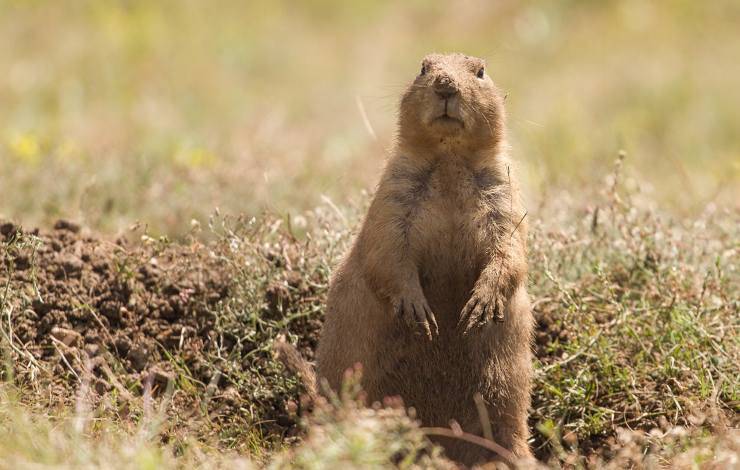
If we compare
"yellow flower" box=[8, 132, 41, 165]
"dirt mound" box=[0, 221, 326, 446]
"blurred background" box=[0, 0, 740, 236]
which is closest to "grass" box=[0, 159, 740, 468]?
"dirt mound" box=[0, 221, 326, 446]

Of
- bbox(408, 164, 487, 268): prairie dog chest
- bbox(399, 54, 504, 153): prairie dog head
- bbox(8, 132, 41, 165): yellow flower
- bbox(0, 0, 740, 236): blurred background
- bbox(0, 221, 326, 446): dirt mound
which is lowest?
bbox(0, 221, 326, 446): dirt mound

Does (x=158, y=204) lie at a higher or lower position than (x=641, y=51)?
lower

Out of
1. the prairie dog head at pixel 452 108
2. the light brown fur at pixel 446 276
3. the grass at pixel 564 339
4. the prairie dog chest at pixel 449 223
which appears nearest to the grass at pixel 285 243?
the grass at pixel 564 339

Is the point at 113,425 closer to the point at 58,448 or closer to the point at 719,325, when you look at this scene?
the point at 58,448

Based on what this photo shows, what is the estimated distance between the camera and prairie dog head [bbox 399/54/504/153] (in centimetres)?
457

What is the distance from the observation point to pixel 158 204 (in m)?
6.86

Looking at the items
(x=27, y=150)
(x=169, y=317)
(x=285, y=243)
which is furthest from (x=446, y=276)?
(x=27, y=150)

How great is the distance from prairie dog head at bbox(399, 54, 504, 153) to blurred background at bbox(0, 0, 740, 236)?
3.89 ft

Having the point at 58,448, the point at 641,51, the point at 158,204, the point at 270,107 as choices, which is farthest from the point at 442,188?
the point at 641,51

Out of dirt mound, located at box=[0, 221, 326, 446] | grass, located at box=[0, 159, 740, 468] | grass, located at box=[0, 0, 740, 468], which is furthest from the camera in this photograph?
dirt mound, located at box=[0, 221, 326, 446]

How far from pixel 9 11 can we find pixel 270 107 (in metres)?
4.08

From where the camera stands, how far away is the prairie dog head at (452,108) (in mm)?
4570

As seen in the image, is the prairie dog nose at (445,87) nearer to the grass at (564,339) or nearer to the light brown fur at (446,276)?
the light brown fur at (446,276)

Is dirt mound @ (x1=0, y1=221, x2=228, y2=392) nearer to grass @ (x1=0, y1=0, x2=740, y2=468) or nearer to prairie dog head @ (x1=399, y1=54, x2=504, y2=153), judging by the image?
grass @ (x1=0, y1=0, x2=740, y2=468)
